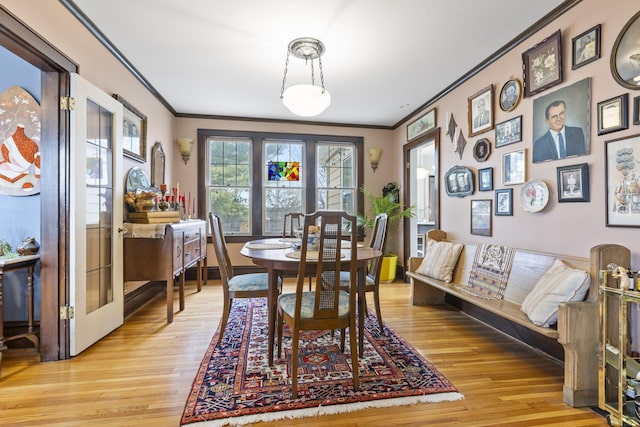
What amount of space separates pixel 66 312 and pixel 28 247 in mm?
553

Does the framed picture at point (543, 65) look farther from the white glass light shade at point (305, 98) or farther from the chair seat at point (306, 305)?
the chair seat at point (306, 305)

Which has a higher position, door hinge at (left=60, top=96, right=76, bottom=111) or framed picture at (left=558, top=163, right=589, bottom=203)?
door hinge at (left=60, top=96, right=76, bottom=111)

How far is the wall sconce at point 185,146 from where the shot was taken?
4.80 m

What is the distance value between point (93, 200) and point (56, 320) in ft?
3.01

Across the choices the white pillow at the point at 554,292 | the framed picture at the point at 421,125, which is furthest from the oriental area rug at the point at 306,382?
the framed picture at the point at 421,125

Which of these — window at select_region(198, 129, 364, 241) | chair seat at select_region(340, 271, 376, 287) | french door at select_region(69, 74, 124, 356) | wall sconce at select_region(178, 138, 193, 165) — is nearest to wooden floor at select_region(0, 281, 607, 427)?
french door at select_region(69, 74, 124, 356)

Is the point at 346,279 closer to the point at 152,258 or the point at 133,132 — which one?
the point at 152,258

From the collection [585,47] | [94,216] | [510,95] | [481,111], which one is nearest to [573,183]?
[585,47]

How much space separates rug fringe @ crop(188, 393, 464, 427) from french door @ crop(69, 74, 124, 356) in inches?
57.8

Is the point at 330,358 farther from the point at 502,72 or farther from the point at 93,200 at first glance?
the point at 502,72

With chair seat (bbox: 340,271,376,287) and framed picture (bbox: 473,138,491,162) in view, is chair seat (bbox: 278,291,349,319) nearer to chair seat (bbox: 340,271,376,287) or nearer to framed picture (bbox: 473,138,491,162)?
chair seat (bbox: 340,271,376,287)

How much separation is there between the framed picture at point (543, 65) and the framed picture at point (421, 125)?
5.01ft

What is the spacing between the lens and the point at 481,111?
3.25 metres

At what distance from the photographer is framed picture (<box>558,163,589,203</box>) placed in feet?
7.14
